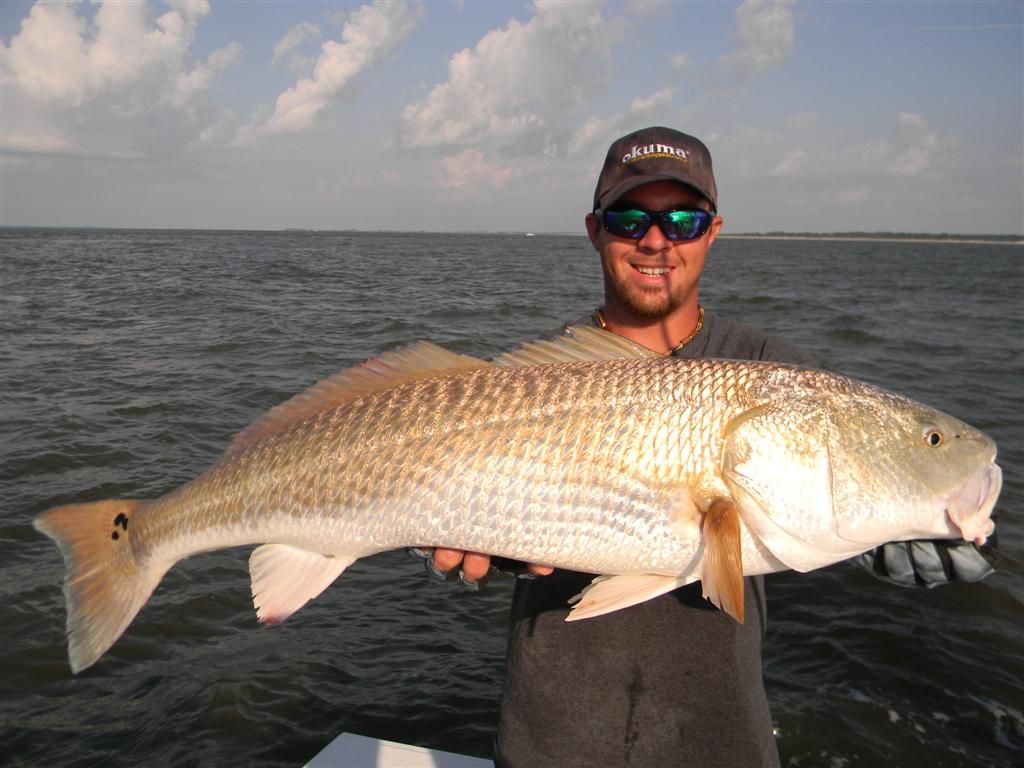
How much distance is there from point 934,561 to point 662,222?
5.22 ft

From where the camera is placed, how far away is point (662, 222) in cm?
292

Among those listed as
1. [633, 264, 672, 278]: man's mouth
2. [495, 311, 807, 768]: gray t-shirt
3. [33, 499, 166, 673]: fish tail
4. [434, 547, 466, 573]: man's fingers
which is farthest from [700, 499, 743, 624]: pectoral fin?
[33, 499, 166, 673]: fish tail

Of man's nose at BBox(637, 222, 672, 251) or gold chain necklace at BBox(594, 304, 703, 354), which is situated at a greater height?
man's nose at BBox(637, 222, 672, 251)

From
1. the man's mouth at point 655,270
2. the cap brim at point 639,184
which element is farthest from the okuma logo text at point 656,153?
the man's mouth at point 655,270

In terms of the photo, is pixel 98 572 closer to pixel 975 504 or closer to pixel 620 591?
pixel 620 591

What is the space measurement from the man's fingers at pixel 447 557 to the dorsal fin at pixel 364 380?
26.2 inches

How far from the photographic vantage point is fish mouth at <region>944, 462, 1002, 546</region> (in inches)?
90.7

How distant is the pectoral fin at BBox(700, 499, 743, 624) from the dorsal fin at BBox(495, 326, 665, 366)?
24.7 inches

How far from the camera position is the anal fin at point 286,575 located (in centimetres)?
268

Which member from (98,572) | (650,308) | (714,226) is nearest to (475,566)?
(650,308)

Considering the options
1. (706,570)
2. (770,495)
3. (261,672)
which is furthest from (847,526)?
(261,672)

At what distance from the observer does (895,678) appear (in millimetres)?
5516

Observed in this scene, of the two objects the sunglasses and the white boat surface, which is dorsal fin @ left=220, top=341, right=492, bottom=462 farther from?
the white boat surface

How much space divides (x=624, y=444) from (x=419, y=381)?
847 millimetres
